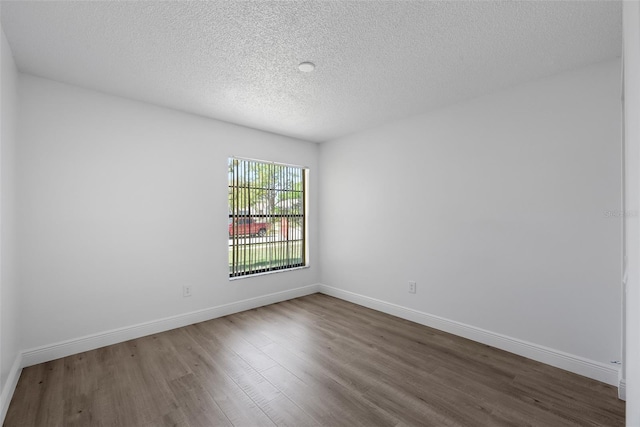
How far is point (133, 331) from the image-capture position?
9.68 feet

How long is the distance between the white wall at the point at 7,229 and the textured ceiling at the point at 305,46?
0.87 ft

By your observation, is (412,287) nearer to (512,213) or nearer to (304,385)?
(512,213)

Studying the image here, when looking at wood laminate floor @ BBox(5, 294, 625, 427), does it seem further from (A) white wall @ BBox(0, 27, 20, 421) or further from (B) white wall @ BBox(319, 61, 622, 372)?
(B) white wall @ BBox(319, 61, 622, 372)

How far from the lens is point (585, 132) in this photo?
231cm

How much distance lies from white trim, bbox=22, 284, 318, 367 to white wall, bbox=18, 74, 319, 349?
0.07m

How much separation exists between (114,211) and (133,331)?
49.8 inches

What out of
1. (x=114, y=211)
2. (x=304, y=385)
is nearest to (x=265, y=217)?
(x=114, y=211)

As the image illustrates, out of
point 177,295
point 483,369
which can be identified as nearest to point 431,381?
point 483,369

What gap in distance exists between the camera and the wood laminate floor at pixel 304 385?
1.82m

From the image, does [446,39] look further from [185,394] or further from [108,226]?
[108,226]

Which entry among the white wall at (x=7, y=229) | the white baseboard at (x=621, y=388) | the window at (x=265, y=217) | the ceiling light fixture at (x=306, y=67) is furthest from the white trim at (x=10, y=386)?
the white baseboard at (x=621, y=388)

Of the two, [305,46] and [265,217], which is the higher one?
[305,46]

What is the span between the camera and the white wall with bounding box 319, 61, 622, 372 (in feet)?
7.35

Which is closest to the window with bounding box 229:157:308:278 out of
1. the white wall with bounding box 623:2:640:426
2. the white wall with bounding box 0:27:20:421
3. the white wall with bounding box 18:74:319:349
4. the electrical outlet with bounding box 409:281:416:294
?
the white wall with bounding box 18:74:319:349
